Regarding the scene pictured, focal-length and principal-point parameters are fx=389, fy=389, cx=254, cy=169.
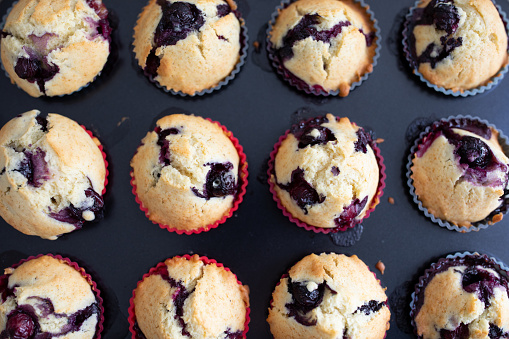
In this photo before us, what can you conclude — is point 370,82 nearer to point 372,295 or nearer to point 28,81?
point 372,295

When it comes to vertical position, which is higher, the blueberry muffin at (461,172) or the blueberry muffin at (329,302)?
the blueberry muffin at (461,172)

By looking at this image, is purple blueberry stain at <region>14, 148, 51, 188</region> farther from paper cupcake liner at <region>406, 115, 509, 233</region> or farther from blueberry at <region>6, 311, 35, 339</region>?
paper cupcake liner at <region>406, 115, 509, 233</region>

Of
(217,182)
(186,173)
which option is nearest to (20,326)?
(186,173)

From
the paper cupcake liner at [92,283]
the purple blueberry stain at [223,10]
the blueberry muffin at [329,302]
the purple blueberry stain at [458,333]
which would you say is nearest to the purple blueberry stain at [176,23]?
the purple blueberry stain at [223,10]

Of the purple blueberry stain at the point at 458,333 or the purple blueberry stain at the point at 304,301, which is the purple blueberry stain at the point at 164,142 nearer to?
the purple blueberry stain at the point at 304,301

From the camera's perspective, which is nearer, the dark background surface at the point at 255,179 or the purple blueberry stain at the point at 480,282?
the purple blueberry stain at the point at 480,282

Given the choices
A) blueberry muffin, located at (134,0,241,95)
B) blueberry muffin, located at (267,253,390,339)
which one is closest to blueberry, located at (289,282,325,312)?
blueberry muffin, located at (267,253,390,339)
